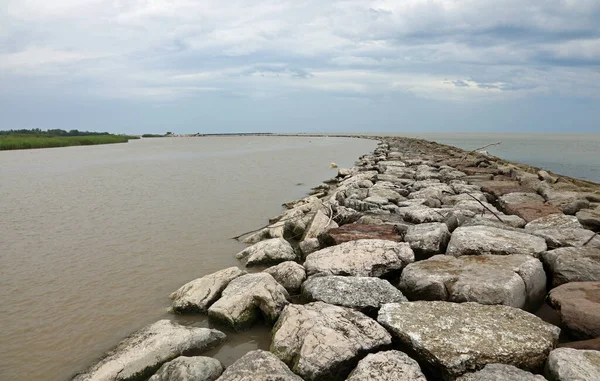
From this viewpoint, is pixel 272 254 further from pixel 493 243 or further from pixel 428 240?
pixel 493 243

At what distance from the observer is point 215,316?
4.07 metres

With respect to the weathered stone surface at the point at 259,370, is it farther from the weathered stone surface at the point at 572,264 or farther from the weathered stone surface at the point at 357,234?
the weathered stone surface at the point at 572,264

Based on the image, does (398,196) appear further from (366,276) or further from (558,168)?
(558,168)

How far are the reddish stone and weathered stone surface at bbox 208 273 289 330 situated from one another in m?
4.24

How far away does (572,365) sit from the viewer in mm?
2623

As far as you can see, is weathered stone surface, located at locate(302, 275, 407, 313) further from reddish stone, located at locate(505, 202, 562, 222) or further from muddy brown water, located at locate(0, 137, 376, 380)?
reddish stone, located at locate(505, 202, 562, 222)

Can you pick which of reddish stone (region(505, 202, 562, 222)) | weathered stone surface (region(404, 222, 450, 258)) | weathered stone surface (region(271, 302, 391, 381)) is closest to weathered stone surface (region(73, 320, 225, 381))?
weathered stone surface (region(271, 302, 391, 381))

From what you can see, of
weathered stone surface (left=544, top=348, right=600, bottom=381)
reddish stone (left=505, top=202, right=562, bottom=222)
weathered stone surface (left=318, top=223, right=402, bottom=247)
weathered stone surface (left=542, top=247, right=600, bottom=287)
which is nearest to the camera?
weathered stone surface (left=544, top=348, right=600, bottom=381)

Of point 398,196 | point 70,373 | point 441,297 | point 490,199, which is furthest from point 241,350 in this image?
point 490,199

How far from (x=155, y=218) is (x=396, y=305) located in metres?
6.87

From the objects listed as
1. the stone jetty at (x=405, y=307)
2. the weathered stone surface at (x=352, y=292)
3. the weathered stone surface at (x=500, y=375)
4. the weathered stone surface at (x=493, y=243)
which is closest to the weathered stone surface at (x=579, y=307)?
the stone jetty at (x=405, y=307)

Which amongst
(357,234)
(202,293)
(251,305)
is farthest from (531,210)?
(202,293)

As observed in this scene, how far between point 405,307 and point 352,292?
0.56m

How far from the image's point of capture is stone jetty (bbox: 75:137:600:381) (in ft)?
9.40
